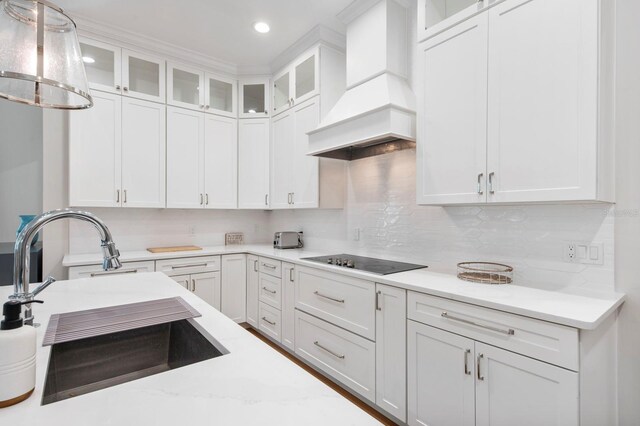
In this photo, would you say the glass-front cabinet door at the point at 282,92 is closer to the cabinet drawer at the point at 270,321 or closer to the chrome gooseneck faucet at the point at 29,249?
the cabinet drawer at the point at 270,321

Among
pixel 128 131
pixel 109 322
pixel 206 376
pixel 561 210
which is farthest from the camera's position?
pixel 128 131

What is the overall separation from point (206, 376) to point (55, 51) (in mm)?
971

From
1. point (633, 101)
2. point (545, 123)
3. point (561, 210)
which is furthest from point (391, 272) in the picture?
point (633, 101)

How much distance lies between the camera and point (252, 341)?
1009mm

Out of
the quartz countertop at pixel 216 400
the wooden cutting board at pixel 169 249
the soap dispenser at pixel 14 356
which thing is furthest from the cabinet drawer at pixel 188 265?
the soap dispenser at pixel 14 356

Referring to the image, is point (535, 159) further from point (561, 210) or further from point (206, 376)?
point (206, 376)

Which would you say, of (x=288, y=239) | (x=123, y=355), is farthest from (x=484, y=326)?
(x=288, y=239)

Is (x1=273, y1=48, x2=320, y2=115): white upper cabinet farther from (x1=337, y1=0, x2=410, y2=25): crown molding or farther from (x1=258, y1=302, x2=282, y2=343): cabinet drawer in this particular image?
(x1=258, y1=302, x2=282, y2=343): cabinet drawer

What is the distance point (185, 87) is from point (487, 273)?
11.0 ft

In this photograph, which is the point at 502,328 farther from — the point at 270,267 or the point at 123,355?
the point at 270,267

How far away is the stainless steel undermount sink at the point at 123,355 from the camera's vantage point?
1.01m

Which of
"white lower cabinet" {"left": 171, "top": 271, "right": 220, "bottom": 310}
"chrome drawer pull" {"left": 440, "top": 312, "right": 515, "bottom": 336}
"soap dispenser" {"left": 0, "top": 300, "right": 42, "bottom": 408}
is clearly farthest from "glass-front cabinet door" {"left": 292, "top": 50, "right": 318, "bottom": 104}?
"soap dispenser" {"left": 0, "top": 300, "right": 42, "bottom": 408}

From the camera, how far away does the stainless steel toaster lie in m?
3.52

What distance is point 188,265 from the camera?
3150 millimetres
